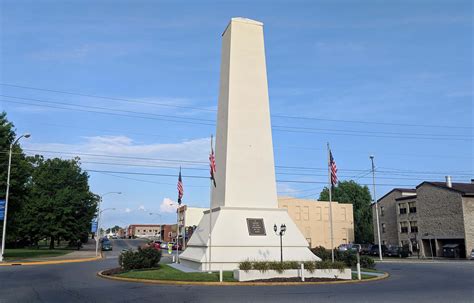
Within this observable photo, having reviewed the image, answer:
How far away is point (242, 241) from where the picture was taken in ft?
74.0

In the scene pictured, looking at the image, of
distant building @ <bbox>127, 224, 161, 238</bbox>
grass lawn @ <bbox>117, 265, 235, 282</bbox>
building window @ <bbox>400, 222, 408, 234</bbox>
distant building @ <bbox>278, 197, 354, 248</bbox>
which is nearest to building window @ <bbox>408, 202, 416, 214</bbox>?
building window @ <bbox>400, 222, 408, 234</bbox>

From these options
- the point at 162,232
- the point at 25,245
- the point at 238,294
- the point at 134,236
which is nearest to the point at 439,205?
the point at 238,294

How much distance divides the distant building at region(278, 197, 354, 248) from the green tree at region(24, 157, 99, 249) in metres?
30.3

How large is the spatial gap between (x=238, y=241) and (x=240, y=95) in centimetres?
867

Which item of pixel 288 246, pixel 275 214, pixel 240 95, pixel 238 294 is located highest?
pixel 240 95

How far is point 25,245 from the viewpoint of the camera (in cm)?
7425

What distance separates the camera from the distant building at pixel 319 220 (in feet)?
218

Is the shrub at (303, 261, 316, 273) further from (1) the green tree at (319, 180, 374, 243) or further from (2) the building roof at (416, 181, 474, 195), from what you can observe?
(1) the green tree at (319, 180, 374, 243)

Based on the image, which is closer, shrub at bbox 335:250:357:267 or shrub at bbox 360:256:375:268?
shrub at bbox 335:250:357:267

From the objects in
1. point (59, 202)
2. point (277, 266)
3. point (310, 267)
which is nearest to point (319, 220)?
point (59, 202)

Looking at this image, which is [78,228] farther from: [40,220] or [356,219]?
[356,219]

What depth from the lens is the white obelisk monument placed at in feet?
73.9

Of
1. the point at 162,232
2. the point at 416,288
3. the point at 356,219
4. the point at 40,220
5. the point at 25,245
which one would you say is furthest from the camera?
the point at 162,232

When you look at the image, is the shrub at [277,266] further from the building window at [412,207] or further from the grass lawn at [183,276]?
the building window at [412,207]
